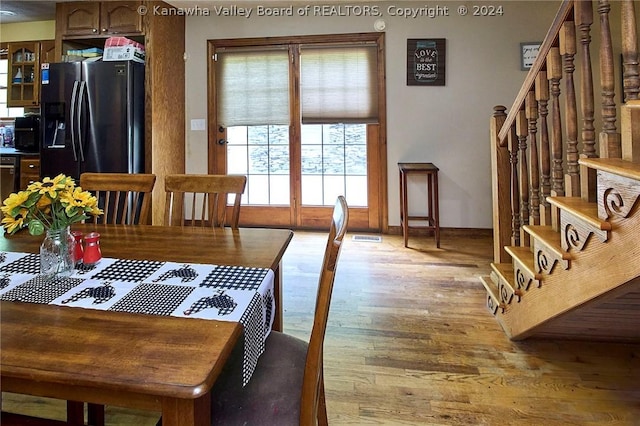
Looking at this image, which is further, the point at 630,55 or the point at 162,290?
the point at 630,55

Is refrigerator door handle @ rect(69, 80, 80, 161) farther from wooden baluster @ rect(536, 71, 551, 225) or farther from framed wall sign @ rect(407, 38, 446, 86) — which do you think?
wooden baluster @ rect(536, 71, 551, 225)

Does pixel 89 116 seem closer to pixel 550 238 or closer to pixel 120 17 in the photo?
pixel 120 17

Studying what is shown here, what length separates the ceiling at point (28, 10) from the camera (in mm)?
4027

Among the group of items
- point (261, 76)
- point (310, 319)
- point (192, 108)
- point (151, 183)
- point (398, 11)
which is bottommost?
point (310, 319)

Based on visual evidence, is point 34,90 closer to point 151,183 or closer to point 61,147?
point 61,147

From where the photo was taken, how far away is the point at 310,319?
2277 mm

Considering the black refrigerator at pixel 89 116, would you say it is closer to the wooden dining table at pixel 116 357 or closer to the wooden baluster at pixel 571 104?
the wooden dining table at pixel 116 357

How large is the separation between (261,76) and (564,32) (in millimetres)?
3386

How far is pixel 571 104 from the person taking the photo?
4.91 feet

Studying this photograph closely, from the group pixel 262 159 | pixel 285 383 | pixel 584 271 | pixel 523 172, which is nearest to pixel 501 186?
pixel 523 172

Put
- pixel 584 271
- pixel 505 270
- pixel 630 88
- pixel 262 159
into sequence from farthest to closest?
pixel 262 159
pixel 505 270
pixel 584 271
pixel 630 88

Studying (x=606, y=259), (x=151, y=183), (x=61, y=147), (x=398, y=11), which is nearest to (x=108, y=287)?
(x=151, y=183)

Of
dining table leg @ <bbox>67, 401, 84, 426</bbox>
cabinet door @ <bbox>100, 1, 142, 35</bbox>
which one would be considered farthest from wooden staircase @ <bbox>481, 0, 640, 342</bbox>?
cabinet door @ <bbox>100, 1, 142, 35</bbox>

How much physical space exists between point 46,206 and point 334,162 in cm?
349
